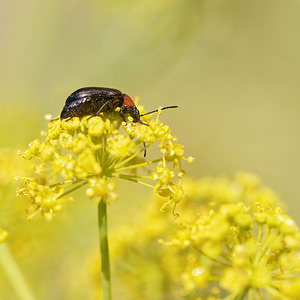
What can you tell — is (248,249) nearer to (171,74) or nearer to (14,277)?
(14,277)

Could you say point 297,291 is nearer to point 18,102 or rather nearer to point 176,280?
point 176,280

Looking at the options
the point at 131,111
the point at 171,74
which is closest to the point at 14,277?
the point at 131,111

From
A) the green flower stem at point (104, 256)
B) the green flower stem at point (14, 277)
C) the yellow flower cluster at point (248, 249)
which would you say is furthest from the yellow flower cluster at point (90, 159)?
the green flower stem at point (14, 277)

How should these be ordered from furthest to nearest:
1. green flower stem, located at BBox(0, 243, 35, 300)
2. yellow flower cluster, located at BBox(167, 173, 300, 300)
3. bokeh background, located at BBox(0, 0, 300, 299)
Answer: bokeh background, located at BBox(0, 0, 300, 299) → green flower stem, located at BBox(0, 243, 35, 300) → yellow flower cluster, located at BBox(167, 173, 300, 300)

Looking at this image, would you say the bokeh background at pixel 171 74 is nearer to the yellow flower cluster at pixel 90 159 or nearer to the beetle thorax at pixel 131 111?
the yellow flower cluster at pixel 90 159

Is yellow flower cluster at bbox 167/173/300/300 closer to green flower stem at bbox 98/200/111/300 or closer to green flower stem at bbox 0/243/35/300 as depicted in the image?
green flower stem at bbox 98/200/111/300

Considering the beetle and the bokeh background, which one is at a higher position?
the bokeh background

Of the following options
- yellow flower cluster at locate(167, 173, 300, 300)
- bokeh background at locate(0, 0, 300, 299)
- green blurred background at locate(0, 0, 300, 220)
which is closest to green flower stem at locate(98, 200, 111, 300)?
yellow flower cluster at locate(167, 173, 300, 300)
